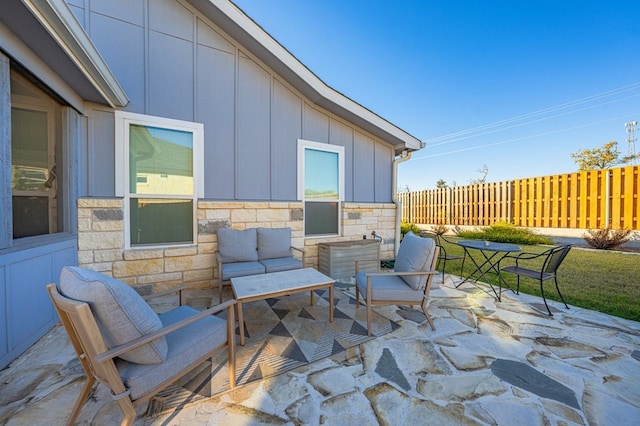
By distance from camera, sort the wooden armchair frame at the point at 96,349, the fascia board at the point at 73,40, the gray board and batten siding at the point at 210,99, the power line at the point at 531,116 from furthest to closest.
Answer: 1. the power line at the point at 531,116
2. the gray board and batten siding at the point at 210,99
3. the fascia board at the point at 73,40
4. the wooden armchair frame at the point at 96,349

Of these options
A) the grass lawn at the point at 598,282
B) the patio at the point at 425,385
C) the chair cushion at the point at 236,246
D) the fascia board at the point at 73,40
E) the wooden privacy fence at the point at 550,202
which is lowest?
the patio at the point at 425,385

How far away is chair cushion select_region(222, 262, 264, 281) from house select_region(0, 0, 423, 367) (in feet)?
2.31

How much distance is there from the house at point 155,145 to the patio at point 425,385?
2.68ft

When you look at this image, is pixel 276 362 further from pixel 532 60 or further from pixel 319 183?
pixel 532 60

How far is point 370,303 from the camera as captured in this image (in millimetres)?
2773

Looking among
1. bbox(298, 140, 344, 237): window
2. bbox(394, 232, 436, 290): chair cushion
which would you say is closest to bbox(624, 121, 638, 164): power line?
bbox(298, 140, 344, 237): window

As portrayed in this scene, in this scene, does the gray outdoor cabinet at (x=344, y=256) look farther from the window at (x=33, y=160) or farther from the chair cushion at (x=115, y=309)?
the window at (x=33, y=160)

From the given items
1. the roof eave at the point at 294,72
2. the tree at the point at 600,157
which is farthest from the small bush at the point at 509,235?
the tree at the point at 600,157

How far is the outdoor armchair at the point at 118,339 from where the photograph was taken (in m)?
1.25

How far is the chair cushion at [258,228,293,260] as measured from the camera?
14.0 feet

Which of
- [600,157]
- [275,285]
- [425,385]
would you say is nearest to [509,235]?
[425,385]

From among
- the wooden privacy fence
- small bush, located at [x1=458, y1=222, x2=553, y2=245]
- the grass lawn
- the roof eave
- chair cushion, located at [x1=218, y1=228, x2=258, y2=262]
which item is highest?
the roof eave

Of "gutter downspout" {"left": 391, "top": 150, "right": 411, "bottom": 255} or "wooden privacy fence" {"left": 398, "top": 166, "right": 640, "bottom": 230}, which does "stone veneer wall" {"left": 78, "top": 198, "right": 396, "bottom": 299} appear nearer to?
"gutter downspout" {"left": 391, "top": 150, "right": 411, "bottom": 255}

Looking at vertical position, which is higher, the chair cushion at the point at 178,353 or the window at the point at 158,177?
the window at the point at 158,177
